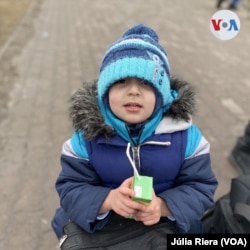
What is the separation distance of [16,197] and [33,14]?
21.7 feet

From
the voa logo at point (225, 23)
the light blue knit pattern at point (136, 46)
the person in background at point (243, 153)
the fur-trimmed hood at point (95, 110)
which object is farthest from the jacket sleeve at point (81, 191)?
the person in background at point (243, 153)

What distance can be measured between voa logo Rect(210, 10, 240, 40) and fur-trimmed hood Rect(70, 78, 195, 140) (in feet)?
0.83

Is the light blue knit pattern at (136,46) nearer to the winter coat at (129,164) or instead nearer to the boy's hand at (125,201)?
the winter coat at (129,164)

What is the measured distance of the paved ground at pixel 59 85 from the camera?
2400mm

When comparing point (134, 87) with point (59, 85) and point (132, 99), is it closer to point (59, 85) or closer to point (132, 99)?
point (132, 99)

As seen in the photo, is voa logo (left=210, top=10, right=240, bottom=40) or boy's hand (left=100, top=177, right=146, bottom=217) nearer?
boy's hand (left=100, top=177, right=146, bottom=217)

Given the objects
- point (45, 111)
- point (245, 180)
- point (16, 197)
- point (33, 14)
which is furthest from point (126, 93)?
point (33, 14)

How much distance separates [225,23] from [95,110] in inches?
21.9

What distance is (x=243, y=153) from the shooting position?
271cm

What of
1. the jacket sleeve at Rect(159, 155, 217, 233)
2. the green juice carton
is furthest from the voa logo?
the green juice carton

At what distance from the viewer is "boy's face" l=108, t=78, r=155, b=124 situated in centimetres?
136

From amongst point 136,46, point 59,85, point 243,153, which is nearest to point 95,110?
point 136,46

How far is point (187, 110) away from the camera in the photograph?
150 cm

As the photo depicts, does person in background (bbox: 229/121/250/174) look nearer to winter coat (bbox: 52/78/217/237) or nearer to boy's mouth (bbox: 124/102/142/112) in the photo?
winter coat (bbox: 52/78/217/237)
